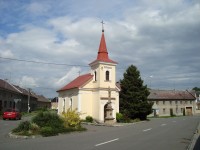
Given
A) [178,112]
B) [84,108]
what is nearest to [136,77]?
[84,108]

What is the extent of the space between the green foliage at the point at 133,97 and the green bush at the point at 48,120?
20.8 m

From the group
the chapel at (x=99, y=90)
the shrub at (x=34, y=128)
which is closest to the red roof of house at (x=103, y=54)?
the chapel at (x=99, y=90)

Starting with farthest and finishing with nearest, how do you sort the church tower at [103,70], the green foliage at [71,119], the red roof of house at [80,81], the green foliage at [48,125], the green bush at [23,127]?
the red roof of house at [80,81] < the church tower at [103,70] < the green foliage at [71,119] < the green bush at [23,127] < the green foliage at [48,125]

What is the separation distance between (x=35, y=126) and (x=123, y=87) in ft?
85.1

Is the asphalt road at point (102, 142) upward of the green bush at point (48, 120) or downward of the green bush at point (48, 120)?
downward

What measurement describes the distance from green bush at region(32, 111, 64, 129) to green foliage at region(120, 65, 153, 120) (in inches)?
821

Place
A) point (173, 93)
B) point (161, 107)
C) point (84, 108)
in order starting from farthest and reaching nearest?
point (173, 93), point (161, 107), point (84, 108)

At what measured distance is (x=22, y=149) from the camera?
12.0 metres

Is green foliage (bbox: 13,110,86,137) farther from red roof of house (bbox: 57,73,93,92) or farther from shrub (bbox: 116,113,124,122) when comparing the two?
red roof of house (bbox: 57,73,93,92)

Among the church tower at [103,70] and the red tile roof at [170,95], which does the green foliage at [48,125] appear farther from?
the red tile roof at [170,95]

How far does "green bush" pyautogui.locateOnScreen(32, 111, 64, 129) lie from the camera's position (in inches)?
813

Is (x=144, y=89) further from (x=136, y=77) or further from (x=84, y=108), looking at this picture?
(x=84, y=108)

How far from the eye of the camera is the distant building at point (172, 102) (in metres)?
75.1

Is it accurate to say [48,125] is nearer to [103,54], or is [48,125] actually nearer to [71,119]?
[71,119]
